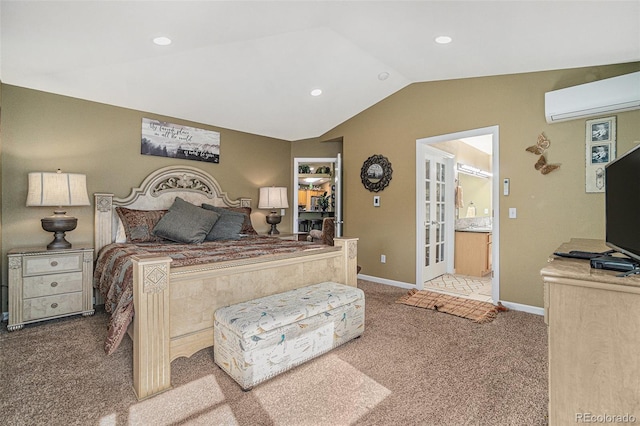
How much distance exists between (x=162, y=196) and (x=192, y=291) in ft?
7.77

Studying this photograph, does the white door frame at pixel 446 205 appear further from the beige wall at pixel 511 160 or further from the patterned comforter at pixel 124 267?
the patterned comforter at pixel 124 267

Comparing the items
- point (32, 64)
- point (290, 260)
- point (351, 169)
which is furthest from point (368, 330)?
point (32, 64)

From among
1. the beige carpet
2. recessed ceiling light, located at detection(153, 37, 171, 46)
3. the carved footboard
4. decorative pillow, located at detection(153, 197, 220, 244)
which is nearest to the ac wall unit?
the beige carpet

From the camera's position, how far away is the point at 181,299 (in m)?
1.98

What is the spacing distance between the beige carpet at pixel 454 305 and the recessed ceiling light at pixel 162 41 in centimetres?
354

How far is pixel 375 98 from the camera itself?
4.45m

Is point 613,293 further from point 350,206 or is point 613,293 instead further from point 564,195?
point 350,206

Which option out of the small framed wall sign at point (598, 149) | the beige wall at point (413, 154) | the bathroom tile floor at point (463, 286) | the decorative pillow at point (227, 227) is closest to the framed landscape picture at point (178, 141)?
the beige wall at point (413, 154)

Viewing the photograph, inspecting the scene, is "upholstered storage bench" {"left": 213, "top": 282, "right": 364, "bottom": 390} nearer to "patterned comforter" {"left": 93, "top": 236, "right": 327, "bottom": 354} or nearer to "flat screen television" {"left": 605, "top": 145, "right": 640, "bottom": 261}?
"patterned comforter" {"left": 93, "top": 236, "right": 327, "bottom": 354}

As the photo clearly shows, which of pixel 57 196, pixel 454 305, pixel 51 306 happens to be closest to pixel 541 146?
pixel 454 305

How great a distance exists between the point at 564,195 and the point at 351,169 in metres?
2.76

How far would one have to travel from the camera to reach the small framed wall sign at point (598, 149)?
281 cm

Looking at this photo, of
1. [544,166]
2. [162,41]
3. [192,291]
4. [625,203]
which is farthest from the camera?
[544,166]

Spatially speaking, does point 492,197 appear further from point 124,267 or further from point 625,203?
point 124,267
